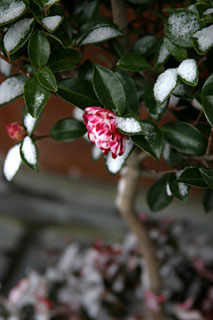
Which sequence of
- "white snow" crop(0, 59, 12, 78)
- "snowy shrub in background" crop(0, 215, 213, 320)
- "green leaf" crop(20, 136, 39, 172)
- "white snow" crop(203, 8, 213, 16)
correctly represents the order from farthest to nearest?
"snowy shrub in background" crop(0, 215, 213, 320) → "white snow" crop(0, 59, 12, 78) → "green leaf" crop(20, 136, 39, 172) → "white snow" crop(203, 8, 213, 16)

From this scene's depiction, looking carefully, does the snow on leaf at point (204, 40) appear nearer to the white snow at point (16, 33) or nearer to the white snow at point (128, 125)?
the white snow at point (128, 125)

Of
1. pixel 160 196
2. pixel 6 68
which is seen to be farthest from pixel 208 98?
pixel 6 68

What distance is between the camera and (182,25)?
0.52 m

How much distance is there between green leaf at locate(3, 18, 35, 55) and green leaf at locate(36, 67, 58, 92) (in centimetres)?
5

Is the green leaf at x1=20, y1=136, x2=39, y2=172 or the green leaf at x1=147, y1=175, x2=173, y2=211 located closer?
the green leaf at x1=20, y1=136, x2=39, y2=172

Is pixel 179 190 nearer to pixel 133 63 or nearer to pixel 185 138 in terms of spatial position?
pixel 185 138

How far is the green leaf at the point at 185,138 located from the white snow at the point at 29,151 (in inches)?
8.9

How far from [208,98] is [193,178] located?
4.7 inches

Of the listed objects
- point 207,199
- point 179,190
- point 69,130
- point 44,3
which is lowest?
point 207,199

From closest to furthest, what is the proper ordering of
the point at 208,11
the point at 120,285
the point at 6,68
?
the point at 208,11
the point at 6,68
the point at 120,285

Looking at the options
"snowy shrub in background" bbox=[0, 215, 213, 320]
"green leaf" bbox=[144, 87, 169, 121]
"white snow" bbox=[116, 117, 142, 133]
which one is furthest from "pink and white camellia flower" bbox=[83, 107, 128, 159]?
"snowy shrub in background" bbox=[0, 215, 213, 320]

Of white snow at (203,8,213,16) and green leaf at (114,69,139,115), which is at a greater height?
white snow at (203,8,213,16)

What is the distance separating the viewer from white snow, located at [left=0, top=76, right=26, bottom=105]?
0.60 m

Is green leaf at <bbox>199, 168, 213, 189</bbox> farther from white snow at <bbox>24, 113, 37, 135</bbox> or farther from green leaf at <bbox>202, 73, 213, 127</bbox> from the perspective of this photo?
white snow at <bbox>24, 113, 37, 135</bbox>
